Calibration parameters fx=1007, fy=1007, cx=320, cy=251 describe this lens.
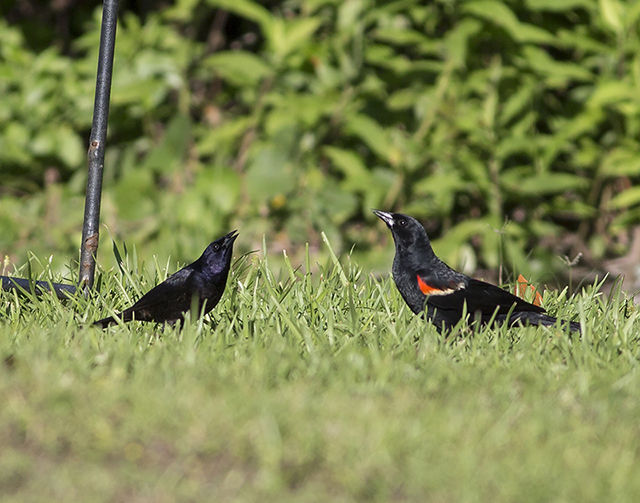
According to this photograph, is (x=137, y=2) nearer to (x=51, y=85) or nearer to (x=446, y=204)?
(x=51, y=85)

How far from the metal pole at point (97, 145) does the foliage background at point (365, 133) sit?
6.18 ft

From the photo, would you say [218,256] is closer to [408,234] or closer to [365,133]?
[408,234]

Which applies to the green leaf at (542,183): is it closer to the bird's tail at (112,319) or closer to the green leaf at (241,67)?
the green leaf at (241,67)

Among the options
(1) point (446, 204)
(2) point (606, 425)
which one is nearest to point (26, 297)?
(2) point (606, 425)

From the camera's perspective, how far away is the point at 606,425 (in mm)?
2996

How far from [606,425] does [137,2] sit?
655cm

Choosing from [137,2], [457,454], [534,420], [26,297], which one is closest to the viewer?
[457,454]

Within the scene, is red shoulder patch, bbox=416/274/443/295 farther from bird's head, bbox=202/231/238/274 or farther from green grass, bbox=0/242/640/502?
bird's head, bbox=202/231/238/274

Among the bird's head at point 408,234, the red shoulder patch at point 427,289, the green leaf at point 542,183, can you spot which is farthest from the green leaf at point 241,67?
the red shoulder patch at point 427,289

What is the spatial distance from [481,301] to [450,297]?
0.13 m

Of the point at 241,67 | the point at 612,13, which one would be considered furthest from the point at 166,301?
the point at 612,13

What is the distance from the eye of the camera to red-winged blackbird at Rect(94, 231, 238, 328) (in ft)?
12.9

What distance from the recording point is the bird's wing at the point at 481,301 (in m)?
4.08

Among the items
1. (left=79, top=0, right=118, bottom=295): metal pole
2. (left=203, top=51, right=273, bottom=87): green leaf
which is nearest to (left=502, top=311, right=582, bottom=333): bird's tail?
(left=79, top=0, right=118, bottom=295): metal pole
